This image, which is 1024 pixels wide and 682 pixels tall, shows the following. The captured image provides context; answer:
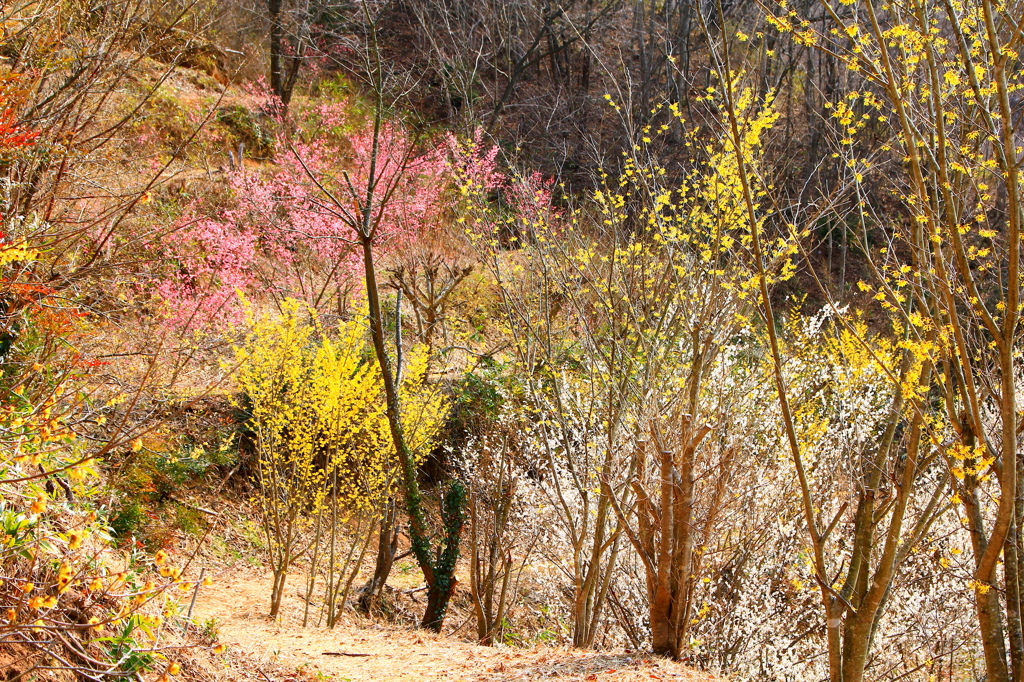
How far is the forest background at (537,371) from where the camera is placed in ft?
10.8

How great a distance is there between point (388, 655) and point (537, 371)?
340cm

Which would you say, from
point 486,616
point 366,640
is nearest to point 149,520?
point 366,640

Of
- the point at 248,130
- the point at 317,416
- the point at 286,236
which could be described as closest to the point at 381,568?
the point at 317,416

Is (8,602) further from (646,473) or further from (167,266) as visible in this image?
(167,266)

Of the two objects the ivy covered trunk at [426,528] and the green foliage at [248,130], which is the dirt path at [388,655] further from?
the green foliage at [248,130]

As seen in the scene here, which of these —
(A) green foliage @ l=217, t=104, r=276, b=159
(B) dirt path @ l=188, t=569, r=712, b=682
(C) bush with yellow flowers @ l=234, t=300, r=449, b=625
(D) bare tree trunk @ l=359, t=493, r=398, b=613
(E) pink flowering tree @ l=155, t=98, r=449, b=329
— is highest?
(A) green foliage @ l=217, t=104, r=276, b=159

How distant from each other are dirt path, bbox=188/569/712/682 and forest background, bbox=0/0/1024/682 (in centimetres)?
41

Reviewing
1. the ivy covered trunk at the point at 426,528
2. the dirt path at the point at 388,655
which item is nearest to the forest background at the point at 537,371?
the ivy covered trunk at the point at 426,528

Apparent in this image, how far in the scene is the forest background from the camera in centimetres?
330

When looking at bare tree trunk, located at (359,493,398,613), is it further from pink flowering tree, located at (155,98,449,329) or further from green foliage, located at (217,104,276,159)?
green foliage, located at (217,104,276,159)

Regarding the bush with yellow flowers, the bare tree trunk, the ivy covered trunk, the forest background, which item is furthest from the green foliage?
the bare tree trunk

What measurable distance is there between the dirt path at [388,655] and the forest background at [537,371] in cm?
41

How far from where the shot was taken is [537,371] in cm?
858

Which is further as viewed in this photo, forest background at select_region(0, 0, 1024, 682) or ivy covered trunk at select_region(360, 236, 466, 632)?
ivy covered trunk at select_region(360, 236, 466, 632)
